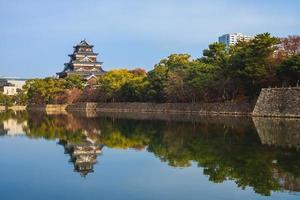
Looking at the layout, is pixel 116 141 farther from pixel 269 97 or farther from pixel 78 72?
pixel 78 72

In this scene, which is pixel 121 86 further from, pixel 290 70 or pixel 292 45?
pixel 290 70

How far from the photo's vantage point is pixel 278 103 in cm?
3547

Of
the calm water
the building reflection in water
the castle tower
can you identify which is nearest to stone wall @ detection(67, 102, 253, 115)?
the castle tower

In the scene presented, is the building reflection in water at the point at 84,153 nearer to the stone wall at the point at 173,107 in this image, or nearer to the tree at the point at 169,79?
the stone wall at the point at 173,107

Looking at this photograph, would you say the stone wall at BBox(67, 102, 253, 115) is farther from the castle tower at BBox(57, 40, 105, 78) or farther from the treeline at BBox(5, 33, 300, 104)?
the castle tower at BBox(57, 40, 105, 78)

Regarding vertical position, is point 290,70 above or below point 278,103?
above

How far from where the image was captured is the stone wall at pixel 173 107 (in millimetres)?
42719

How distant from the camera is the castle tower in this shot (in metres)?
84.2

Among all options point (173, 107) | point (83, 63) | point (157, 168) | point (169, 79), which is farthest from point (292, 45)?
point (83, 63)

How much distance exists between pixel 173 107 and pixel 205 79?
9525mm

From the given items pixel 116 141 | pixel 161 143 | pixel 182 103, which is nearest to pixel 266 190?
pixel 161 143

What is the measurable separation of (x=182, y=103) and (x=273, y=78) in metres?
16.6

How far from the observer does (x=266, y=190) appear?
9.72m

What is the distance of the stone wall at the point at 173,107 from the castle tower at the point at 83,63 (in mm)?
10657
